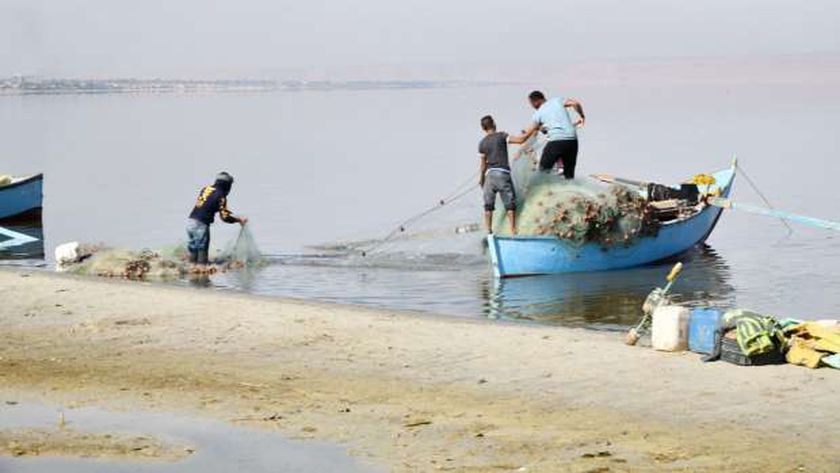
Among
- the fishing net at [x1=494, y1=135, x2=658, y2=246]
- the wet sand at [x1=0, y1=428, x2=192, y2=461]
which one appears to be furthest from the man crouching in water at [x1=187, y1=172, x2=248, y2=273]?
the wet sand at [x1=0, y1=428, x2=192, y2=461]

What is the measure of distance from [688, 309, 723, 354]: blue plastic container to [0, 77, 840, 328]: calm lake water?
4516mm

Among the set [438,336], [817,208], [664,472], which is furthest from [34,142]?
[664,472]

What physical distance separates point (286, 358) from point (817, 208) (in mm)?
22634

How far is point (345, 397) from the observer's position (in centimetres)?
952

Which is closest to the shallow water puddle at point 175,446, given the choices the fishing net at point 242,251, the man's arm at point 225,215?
the man's arm at point 225,215

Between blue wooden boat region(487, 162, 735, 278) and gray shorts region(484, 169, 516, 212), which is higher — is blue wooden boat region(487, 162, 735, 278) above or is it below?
below

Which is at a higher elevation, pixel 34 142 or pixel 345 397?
pixel 34 142

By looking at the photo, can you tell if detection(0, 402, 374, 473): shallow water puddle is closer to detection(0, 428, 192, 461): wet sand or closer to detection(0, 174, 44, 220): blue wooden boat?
detection(0, 428, 192, 461): wet sand

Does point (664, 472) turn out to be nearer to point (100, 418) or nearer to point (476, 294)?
A: point (100, 418)

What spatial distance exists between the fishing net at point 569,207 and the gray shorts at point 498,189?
10.3 inches

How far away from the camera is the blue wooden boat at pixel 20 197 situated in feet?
84.3

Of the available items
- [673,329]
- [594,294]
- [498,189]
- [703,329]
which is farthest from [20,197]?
[703,329]

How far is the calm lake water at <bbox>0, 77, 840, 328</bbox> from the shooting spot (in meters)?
17.3

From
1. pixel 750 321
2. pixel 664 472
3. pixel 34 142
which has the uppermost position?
pixel 34 142
